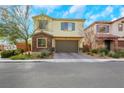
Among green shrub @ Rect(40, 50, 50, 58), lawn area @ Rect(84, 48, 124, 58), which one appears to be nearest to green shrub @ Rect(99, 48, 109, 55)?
lawn area @ Rect(84, 48, 124, 58)

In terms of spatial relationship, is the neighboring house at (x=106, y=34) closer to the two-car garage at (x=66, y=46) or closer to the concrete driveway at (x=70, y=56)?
the concrete driveway at (x=70, y=56)

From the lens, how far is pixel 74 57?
15.6 metres

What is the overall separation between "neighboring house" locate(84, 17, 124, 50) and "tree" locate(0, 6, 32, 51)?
451 cm

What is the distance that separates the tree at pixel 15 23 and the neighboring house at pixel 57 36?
0.85m

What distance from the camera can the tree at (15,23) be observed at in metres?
15.0

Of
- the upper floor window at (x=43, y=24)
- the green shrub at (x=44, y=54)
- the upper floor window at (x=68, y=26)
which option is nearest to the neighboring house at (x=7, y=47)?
the green shrub at (x=44, y=54)

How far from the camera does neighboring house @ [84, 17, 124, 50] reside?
15.3 metres

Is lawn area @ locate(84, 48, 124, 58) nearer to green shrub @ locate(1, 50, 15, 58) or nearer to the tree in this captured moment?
the tree

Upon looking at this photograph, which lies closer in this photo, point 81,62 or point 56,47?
point 81,62

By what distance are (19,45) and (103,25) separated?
647cm

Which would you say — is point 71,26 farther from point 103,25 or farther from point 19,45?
point 19,45

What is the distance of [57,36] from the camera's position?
53.4 ft
